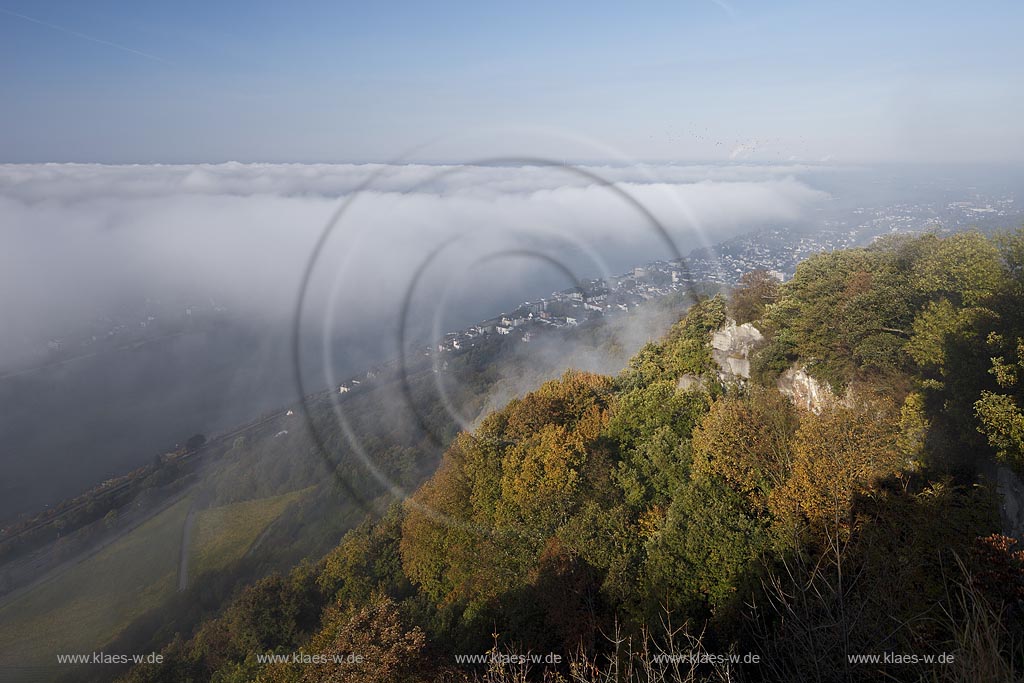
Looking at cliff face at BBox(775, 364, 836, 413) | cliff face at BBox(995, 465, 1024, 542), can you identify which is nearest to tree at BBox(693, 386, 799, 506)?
cliff face at BBox(775, 364, 836, 413)

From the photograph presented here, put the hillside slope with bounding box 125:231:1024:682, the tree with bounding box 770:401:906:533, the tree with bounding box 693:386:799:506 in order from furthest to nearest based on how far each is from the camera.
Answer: the tree with bounding box 693:386:799:506, the tree with bounding box 770:401:906:533, the hillside slope with bounding box 125:231:1024:682

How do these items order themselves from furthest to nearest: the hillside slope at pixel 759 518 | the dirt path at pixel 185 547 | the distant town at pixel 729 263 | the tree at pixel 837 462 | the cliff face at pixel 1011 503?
the dirt path at pixel 185 547 → the distant town at pixel 729 263 → the tree at pixel 837 462 → the cliff face at pixel 1011 503 → the hillside slope at pixel 759 518

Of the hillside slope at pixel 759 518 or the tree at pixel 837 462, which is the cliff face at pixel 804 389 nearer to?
the hillside slope at pixel 759 518

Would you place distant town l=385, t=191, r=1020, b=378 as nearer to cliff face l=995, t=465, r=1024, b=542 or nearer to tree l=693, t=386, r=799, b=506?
tree l=693, t=386, r=799, b=506

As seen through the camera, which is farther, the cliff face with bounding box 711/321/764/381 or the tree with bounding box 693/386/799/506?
the cliff face with bounding box 711/321/764/381

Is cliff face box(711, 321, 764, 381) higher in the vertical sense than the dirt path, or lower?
higher

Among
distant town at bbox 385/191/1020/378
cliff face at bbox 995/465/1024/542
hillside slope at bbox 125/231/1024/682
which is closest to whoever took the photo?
hillside slope at bbox 125/231/1024/682

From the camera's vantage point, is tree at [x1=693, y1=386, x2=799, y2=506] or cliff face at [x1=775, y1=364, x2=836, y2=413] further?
cliff face at [x1=775, y1=364, x2=836, y2=413]

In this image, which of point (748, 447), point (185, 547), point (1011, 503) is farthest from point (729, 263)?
point (185, 547)

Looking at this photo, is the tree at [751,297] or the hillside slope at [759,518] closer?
the hillside slope at [759,518]

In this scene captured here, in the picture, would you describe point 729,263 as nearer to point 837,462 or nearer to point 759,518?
point 837,462

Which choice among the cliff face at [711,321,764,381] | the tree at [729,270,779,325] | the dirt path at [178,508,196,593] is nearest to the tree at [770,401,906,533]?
the cliff face at [711,321,764,381]

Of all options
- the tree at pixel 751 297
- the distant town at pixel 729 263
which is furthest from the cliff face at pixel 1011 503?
the distant town at pixel 729 263
